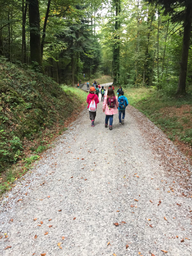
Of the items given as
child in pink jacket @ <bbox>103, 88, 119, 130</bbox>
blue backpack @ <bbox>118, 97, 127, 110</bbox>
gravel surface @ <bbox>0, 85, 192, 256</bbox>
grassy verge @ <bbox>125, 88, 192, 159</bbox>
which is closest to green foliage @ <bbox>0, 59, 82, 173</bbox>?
gravel surface @ <bbox>0, 85, 192, 256</bbox>

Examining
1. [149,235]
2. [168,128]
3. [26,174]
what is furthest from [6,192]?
[168,128]

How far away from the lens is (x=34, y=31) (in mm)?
9648

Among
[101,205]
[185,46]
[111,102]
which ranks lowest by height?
[101,205]

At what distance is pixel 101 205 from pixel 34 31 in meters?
11.0

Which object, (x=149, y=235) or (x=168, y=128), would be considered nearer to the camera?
(x=149, y=235)

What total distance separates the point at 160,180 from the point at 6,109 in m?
5.74

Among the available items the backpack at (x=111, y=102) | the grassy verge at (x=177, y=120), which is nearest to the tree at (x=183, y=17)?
the grassy verge at (x=177, y=120)

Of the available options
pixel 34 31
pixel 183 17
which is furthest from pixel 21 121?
pixel 183 17

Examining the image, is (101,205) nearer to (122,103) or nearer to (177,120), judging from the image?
(122,103)

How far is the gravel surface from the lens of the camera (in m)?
2.49

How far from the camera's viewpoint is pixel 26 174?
4324 millimetres

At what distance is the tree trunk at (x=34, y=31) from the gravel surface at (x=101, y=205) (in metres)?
7.82

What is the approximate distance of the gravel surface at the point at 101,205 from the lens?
8.18 ft

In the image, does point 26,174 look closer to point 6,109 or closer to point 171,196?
point 6,109
